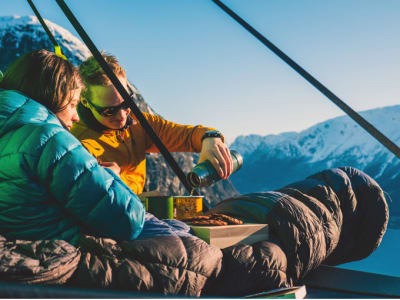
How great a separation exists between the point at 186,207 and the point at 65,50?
224 ft

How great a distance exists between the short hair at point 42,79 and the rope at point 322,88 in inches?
44.1

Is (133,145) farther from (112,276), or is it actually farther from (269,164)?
(269,164)

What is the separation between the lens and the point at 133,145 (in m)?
2.71

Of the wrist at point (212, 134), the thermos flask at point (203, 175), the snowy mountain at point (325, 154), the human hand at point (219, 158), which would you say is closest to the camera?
the thermos flask at point (203, 175)

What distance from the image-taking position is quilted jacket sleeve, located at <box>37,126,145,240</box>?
1312 mm

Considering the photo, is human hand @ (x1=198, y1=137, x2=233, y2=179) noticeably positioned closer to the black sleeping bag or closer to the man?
the man

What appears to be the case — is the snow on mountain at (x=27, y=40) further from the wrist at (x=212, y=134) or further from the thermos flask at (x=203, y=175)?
the thermos flask at (x=203, y=175)

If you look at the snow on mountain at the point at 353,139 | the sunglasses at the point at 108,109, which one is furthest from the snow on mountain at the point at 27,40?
the snow on mountain at the point at 353,139

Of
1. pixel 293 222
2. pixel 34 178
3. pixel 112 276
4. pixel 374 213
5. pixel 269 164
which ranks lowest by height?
pixel 269 164

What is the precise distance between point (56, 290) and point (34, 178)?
36 cm

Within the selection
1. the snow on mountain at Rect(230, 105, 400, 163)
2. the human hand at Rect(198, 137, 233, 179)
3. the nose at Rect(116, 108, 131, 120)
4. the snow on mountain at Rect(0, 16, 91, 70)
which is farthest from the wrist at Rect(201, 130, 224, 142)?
the snow on mountain at Rect(230, 105, 400, 163)

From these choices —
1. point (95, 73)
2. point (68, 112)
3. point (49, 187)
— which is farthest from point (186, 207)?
point (95, 73)

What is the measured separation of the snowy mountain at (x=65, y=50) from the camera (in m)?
61.9

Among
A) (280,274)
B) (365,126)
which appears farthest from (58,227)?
(365,126)
